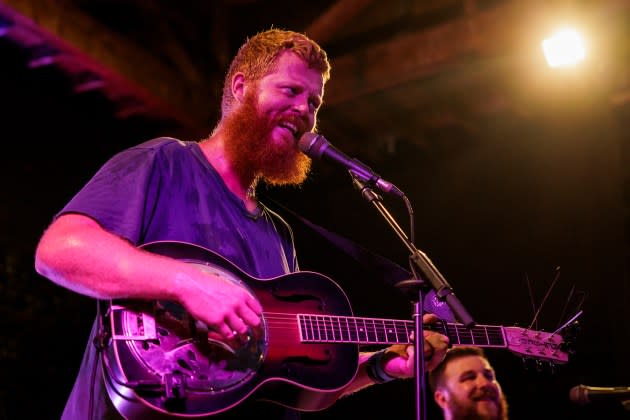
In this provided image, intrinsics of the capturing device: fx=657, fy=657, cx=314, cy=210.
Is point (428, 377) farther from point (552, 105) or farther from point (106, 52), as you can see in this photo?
point (106, 52)

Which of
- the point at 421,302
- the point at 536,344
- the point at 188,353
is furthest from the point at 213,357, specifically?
the point at 536,344

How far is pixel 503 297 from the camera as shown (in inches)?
269

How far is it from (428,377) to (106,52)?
14.6ft

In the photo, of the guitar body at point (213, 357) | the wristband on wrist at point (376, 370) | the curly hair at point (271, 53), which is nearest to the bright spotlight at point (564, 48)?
the curly hair at point (271, 53)

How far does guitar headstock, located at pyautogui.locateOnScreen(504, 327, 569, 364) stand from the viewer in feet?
10.5

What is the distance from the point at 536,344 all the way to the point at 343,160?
4.53 feet

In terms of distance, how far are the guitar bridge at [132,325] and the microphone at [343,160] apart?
1073 millimetres

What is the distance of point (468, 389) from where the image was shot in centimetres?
623

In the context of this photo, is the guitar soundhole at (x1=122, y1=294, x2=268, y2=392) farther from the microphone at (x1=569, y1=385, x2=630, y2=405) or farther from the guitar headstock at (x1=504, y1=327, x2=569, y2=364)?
the microphone at (x1=569, y1=385, x2=630, y2=405)

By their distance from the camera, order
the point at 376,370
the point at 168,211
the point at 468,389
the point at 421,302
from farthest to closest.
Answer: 1. the point at 468,389
2. the point at 376,370
3. the point at 168,211
4. the point at 421,302

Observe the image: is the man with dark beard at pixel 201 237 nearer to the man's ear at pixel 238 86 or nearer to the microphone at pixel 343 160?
the man's ear at pixel 238 86

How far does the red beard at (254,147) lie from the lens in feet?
10.2

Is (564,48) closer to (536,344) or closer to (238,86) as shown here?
(536,344)

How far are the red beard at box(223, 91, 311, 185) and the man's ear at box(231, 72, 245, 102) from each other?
3.0 inches
